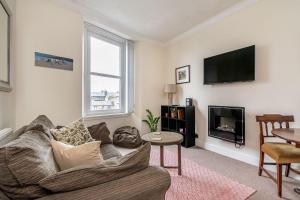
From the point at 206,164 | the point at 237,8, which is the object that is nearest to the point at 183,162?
the point at 206,164

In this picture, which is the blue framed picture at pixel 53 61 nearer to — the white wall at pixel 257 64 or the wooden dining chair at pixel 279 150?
the white wall at pixel 257 64

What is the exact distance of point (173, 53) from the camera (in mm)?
4434

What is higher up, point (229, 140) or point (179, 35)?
point (179, 35)

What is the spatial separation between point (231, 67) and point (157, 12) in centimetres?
168

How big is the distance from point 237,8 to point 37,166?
11.4 ft

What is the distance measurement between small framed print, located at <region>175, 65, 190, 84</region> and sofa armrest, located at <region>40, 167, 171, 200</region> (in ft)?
10.6

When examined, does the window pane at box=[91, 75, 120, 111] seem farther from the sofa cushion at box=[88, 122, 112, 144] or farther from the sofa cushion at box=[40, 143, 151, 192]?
the sofa cushion at box=[40, 143, 151, 192]

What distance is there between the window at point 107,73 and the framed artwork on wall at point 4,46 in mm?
1421

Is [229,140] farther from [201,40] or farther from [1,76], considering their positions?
[1,76]

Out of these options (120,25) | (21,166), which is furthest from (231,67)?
(21,166)

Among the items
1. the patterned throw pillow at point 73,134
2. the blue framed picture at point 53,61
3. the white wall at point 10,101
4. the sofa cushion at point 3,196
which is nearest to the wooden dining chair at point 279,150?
the patterned throw pillow at point 73,134

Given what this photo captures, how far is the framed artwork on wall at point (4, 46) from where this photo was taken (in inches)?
68.4

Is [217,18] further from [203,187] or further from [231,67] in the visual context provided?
[203,187]

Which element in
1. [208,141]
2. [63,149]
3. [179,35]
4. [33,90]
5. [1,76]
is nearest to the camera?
[63,149]
